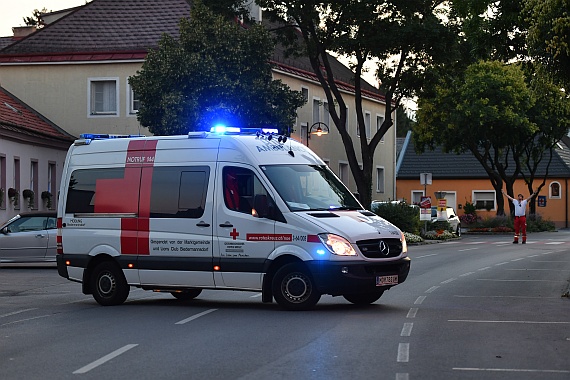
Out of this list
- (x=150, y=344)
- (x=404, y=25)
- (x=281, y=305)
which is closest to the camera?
(x=150, y=344)

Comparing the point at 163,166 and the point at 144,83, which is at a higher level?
the point at 144,83

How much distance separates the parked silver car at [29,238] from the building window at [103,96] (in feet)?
65.8

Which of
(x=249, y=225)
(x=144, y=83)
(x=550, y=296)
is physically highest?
(x=144, y=83)

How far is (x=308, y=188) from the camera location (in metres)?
16.9

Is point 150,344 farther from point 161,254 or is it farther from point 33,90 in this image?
point 33,90

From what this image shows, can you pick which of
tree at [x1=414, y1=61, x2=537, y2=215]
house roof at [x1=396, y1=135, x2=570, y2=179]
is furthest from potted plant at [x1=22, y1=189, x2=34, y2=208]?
house roof at [x1=396, y1=135, x2=570, y2=179]

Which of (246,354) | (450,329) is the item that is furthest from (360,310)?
(246,354)

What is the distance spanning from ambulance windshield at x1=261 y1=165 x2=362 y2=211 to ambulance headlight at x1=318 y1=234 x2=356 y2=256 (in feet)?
2.81

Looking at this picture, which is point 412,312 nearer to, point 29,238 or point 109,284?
point 109,284

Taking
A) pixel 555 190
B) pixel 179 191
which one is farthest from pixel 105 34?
pixel 555 190

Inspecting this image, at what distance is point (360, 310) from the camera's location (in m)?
16.3

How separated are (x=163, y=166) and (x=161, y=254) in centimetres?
137

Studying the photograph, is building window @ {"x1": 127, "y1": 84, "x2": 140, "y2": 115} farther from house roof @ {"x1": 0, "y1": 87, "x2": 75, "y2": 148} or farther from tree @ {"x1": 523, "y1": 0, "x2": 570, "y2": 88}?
tree @ {"x1": 523, "y1": 0, "x2": 570, "y2": 88}

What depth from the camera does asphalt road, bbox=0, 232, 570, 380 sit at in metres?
10.5
